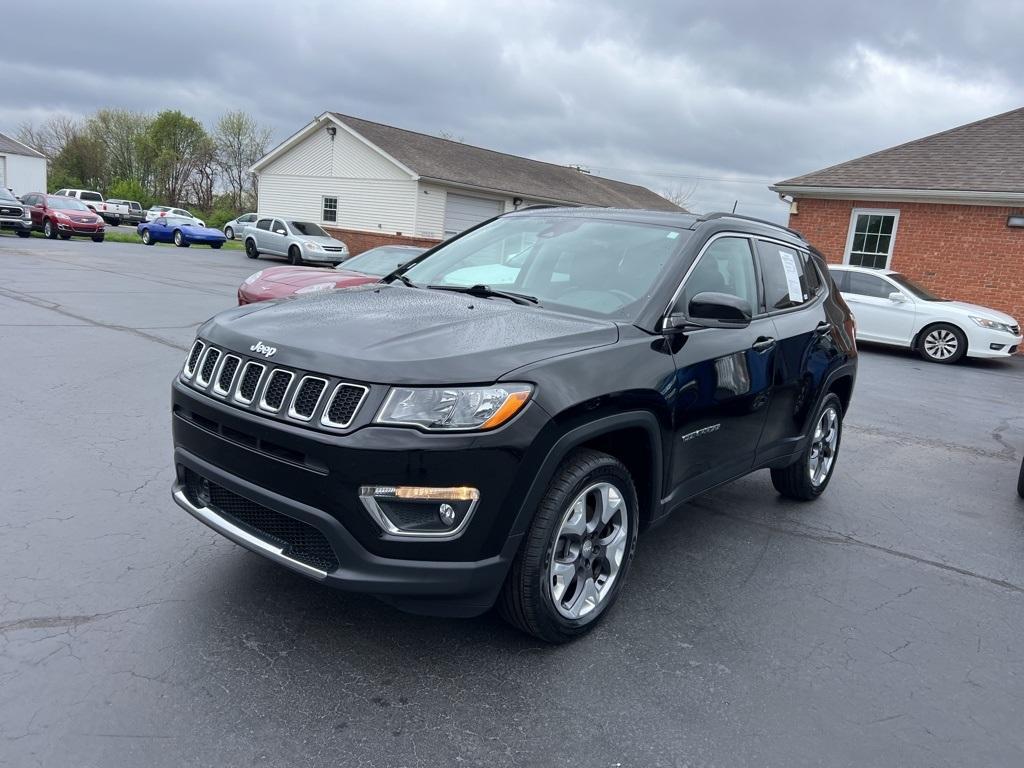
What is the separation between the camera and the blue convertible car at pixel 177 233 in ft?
108

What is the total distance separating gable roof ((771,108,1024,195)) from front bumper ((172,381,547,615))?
17221mm

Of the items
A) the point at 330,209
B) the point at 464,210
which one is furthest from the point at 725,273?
the point at 330,209

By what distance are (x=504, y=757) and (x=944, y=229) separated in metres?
18.2

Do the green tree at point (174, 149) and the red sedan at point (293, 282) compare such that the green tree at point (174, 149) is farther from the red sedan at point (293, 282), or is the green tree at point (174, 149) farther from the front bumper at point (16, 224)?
the red sedan at point (293, 282)

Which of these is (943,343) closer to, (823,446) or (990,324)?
(990,324)

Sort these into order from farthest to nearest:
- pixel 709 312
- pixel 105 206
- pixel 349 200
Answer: pixel 105 206, pixel 349 200, pixel 709 312

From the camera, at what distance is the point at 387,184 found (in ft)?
99.9

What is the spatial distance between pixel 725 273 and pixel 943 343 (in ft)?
38.6

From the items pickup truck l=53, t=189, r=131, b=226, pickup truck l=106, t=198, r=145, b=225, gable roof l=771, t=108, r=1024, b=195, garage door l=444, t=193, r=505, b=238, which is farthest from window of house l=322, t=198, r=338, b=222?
pickup truck l=106, t=198, r=145, b=225

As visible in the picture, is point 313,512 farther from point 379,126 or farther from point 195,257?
point 379,126

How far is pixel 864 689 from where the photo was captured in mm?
3090

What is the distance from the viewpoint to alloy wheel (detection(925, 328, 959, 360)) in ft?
45.4

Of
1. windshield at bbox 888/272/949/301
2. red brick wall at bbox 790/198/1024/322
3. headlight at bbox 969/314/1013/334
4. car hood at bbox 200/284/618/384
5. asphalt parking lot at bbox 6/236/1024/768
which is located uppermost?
red brick wall at bbox 790/198/1024/322

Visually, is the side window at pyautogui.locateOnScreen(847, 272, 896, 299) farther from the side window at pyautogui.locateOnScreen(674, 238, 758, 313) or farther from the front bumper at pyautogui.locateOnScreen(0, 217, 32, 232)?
the front bumper at pyautogui.locateOnScreen(0, 217, 32, 232)
